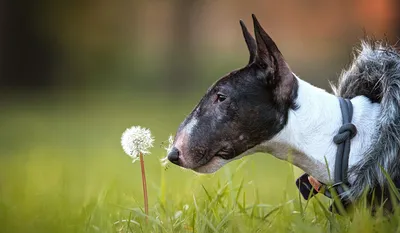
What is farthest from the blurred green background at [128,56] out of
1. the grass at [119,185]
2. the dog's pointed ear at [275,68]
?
the dog's pointed ear at [275,68]

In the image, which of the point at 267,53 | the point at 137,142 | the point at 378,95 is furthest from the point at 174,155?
the point at 378,95

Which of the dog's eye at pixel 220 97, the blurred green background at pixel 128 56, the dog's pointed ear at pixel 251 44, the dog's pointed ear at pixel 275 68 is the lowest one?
the dog's eye at pixel 220 97

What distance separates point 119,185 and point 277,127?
1.33 m

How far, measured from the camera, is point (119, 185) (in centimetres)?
416

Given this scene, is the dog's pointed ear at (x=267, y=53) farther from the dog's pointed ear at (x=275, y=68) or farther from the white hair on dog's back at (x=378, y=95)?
the white hair on dog's back at (x=378, y=95)

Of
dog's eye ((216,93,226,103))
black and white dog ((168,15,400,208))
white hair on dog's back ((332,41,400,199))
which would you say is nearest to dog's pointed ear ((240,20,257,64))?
black and white dog ((168,15,400,208))

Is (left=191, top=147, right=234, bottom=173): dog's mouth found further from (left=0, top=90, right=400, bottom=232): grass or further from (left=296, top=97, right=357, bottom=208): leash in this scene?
(left=296, top=97, right=357, bottom=208): leash

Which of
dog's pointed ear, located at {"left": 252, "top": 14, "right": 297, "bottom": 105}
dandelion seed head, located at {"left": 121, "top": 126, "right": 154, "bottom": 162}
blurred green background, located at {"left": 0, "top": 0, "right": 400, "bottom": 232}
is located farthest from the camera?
blurred green background, located at {"left": 0, "top": 0, "right": 400, "bottom": 232}

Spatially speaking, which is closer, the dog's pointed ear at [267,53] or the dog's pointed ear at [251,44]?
the dog's pointed ear at [267,53]

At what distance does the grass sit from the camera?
3.06m

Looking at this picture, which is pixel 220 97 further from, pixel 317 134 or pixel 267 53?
pixel 317 134

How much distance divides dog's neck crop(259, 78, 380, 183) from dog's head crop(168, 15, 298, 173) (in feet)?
0.14

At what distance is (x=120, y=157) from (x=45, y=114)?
494cm

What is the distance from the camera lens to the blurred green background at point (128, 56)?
10.9 meters
